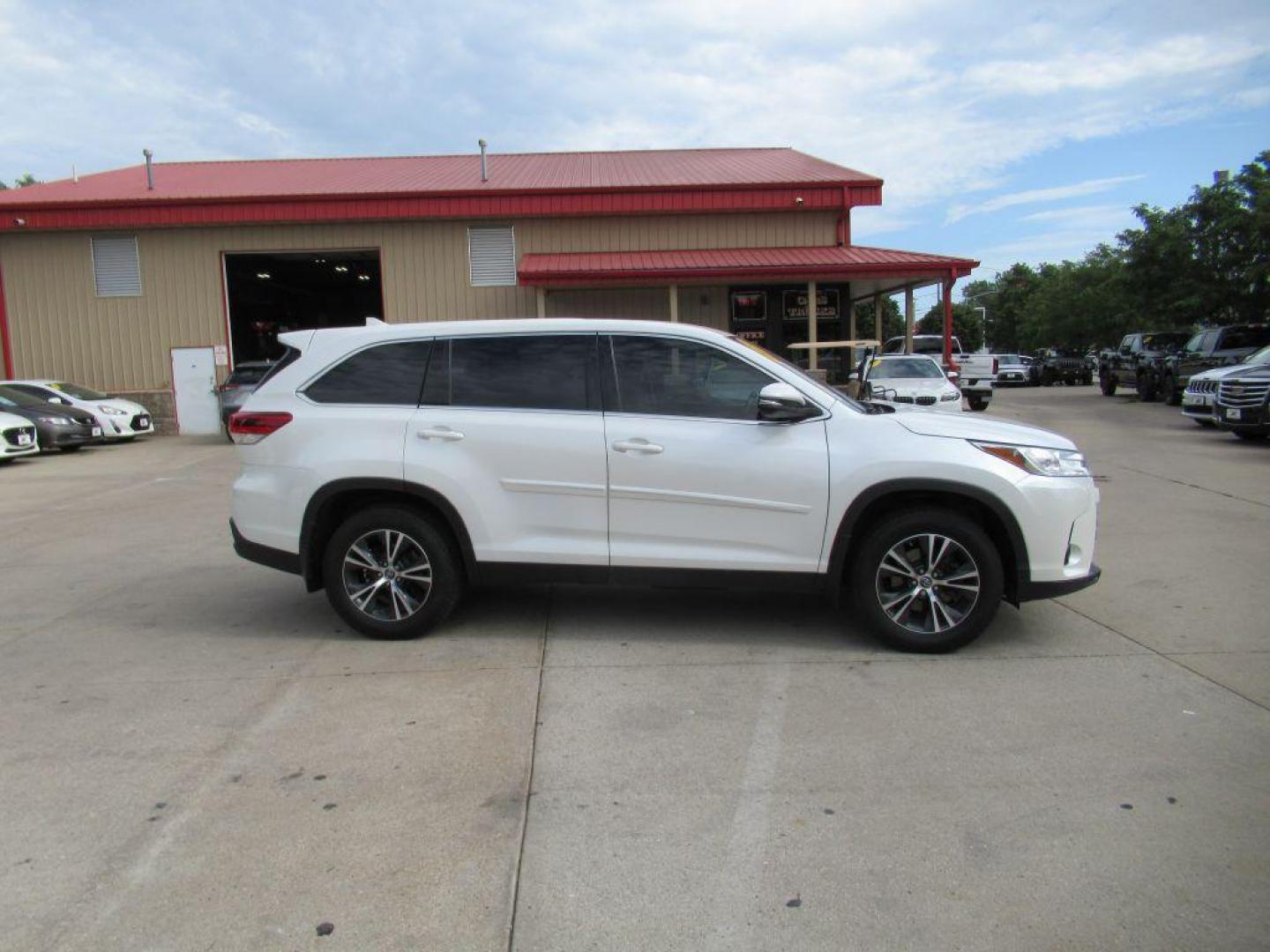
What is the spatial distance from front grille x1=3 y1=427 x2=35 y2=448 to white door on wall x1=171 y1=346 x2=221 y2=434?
6.25 metres

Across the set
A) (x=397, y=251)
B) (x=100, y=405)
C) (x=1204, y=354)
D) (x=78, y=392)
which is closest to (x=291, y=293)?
(x=397, y=251)

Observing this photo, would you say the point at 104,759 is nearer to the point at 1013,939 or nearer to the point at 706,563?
the point at 706,563

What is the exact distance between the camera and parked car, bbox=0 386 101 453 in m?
18.2

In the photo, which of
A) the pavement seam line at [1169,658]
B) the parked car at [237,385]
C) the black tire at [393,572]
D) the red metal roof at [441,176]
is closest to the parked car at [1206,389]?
the red metal roof at [441,176]

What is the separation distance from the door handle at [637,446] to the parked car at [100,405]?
18.0 meters

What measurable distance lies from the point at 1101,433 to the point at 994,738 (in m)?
15.6

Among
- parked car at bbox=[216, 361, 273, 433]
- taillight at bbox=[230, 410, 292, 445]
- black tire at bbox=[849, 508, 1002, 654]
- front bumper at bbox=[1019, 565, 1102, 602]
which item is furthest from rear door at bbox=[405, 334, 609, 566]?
parked car at bbox=[216, 361, 273, 433]

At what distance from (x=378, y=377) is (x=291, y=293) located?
32230mm

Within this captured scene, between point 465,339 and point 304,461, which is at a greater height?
point 465,339

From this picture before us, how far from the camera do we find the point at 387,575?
18.4ft

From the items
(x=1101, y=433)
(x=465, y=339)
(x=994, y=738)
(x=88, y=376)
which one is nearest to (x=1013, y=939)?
(x=994, y=738)

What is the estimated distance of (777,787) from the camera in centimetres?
374

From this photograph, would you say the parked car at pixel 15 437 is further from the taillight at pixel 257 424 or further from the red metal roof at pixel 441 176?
the taillight at pixel 257 424

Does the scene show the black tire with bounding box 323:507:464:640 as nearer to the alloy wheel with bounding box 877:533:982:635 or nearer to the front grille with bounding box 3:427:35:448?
the alloy wheel with bounding box 877:533:982:635
